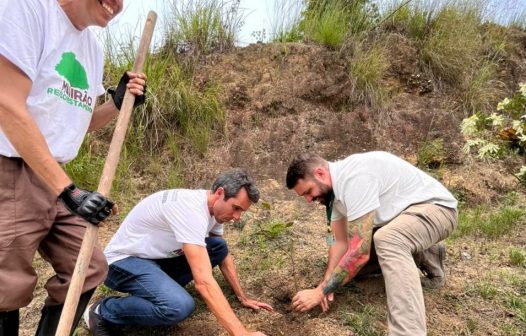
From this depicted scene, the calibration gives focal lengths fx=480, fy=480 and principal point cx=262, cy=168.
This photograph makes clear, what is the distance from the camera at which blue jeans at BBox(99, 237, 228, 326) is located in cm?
278

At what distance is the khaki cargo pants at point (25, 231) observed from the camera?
1965 millimetres

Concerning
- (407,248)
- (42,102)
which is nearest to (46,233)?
(42,102)

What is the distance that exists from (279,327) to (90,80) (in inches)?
74.2

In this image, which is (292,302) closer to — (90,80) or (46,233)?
(46,233)

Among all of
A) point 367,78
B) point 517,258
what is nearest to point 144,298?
point 517,258

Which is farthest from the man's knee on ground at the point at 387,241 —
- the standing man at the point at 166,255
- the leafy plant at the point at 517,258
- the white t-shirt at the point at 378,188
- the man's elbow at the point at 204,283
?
the leafy plant at the point at 517,258

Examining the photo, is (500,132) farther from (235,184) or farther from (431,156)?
(235,184)

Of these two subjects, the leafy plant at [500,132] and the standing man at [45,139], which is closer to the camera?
the standing man at [45,139]

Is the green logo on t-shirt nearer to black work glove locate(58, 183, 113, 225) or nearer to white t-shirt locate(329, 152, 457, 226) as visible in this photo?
black work glove locate(58, 183, 113, 225)

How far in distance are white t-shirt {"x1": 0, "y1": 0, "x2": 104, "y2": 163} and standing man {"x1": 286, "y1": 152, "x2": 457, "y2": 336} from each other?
138 centimetres

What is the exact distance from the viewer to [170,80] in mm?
5488

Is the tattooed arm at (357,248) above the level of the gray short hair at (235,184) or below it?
below

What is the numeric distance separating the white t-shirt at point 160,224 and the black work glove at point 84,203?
818 mm

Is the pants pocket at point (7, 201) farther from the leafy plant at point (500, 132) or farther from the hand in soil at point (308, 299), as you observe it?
the leafy plant at point (500, 132)
